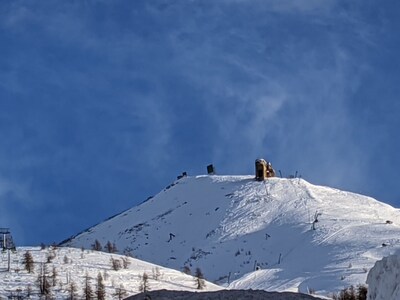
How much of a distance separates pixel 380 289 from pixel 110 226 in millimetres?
41202

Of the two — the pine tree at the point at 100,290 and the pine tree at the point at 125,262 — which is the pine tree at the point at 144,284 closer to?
the pine tree at the point at 100,290

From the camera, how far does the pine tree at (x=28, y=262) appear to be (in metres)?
25.2

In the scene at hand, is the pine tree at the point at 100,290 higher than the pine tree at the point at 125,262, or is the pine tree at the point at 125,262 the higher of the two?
the pine tree at the point at 125,262

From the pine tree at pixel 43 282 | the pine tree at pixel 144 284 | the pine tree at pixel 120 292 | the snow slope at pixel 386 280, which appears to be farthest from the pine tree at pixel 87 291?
the snow slope at pixel 386 280

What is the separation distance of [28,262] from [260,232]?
63.5ft

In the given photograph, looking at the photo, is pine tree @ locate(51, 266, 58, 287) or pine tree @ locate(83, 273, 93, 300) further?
pine tree @ locate(51, 266, 58, 287)

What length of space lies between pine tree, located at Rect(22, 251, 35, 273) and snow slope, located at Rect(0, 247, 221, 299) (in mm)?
103

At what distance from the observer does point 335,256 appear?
3506 cm

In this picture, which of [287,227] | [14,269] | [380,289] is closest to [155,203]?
[287,227]

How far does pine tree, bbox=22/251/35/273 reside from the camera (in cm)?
2518

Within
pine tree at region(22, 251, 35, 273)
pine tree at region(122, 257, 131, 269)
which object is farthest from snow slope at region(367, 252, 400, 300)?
pine tree at region(122, 257, 131, 269)

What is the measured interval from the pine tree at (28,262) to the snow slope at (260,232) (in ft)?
24.2

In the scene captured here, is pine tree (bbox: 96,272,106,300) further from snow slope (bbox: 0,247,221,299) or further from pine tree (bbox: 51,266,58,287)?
pine tree (bbox: 51,266,58,287)

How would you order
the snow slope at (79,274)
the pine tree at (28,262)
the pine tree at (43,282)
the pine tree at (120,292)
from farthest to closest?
the pine tree at (28,262)
the snow slope at (79,274)
the pine tree at (43,282)
the pine tree at (120,292)
